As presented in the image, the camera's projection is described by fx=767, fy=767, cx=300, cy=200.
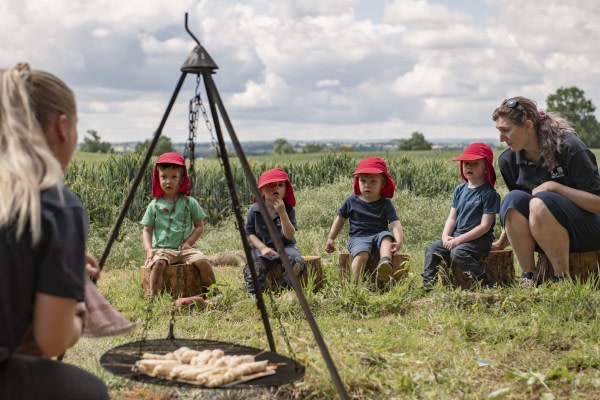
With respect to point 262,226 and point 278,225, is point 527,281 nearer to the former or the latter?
point 278,225

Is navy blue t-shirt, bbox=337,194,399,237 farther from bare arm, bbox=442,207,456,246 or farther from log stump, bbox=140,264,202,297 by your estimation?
log stump, bbox=140,264,202,297

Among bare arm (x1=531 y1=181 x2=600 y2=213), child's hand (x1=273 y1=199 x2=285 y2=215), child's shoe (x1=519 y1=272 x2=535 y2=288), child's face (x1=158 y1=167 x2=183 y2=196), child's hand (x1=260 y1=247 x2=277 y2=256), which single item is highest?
child's face (x1=158 y1=167 x2=183 y2=196)

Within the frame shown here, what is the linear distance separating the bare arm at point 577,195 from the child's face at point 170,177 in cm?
315

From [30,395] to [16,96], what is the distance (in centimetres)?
102

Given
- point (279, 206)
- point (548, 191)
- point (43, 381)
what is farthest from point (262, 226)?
point (43, 381)

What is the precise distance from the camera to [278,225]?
6.92 meters

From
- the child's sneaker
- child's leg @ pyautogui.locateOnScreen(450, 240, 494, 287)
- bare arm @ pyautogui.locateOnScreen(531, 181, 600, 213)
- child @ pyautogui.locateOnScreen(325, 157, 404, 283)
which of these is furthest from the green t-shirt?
bare arm @ pyautogui.locateOnScreen(531, 181, 600, 213)

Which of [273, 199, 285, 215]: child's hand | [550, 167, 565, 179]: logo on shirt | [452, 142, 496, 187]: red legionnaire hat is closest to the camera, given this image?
[550, 167, 565, 179]: logo on shirt

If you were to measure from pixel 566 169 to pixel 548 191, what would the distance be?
0.24 metres

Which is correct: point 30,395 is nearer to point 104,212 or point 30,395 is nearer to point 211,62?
point 211,62

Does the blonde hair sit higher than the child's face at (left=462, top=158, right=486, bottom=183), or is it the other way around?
the blonde hair

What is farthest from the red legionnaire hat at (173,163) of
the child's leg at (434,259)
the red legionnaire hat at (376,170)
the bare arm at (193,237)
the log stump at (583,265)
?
the log stump at (583,265)

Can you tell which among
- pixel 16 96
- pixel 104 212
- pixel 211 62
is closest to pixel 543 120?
pixel 211 62

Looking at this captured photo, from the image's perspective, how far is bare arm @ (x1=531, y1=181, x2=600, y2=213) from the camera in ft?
20.0
